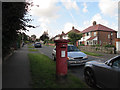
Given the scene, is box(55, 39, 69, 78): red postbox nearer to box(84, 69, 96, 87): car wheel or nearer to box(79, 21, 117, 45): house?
box(84, 69, 96, 87): car wheel

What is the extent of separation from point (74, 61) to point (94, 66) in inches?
103

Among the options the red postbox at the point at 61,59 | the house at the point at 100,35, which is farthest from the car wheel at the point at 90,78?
the house at the point at 100,35

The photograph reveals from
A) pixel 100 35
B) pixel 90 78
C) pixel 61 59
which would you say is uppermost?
pixel 100 35

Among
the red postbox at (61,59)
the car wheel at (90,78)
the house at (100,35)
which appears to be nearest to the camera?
the car wheel at (90,78)

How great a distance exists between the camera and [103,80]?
3.27 metres

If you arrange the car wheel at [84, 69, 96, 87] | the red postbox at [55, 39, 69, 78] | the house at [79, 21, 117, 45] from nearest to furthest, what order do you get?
the car wheel at [84, 69, 96, 87] → the red postbox at [55, 39, 69, 78] → the house at [79, 21, 117, 45]

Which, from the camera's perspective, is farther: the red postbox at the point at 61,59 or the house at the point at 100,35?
the house at the point at 100,35

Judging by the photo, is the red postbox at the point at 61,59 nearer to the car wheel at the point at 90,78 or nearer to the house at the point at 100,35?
the car wheel at the point at 90,78

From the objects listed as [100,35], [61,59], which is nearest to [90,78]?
[61,59]

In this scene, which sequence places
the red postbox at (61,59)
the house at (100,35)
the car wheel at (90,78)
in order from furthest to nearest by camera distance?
the house at (100,35) < the red postbox at (61,59) < the car wheel at (90,78)

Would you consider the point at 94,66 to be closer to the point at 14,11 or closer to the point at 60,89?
the point at 60,89

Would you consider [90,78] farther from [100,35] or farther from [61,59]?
[100,35]

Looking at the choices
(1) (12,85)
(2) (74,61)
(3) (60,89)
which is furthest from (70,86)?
(2) (74,61)

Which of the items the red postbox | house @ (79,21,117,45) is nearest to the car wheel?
the red postbox
